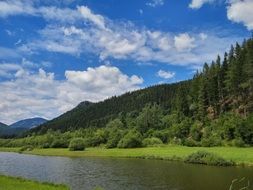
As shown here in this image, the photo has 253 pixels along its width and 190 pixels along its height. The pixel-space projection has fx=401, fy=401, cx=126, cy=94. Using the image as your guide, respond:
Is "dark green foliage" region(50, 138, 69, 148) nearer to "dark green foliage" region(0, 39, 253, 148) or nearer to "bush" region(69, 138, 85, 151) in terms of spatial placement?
"dark green foliage" region(0, 39, 253, 148)

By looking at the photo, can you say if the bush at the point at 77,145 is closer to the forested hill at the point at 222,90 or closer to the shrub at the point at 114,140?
the shrub at the point at 114,140

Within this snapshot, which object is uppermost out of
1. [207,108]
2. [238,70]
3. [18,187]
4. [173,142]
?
[238,70]

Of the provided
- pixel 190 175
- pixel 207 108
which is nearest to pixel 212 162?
pixel 190 175

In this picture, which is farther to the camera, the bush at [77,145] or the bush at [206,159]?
the bush at [77,145]

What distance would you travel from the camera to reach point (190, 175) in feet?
226

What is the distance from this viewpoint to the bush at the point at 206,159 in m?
85.1

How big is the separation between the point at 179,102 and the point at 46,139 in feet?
220

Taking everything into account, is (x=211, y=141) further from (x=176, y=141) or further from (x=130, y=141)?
(x=130, y=141)

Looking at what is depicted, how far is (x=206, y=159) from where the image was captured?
A: 89188 mm

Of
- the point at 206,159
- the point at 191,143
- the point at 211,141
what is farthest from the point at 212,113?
the point at 206,159

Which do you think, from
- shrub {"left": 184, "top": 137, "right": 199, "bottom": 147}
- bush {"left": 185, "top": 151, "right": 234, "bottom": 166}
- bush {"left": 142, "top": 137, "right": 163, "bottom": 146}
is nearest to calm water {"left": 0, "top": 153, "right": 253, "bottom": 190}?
bush {"left": 185, "top": 151, "right": 234, "bottom": 166}

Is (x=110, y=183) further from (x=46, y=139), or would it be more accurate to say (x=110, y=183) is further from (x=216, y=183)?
(x=46, y=139)

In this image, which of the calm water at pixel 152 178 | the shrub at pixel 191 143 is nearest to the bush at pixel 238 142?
the shrub at pixel 191 143

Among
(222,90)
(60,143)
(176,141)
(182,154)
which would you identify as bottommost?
(182,154)
